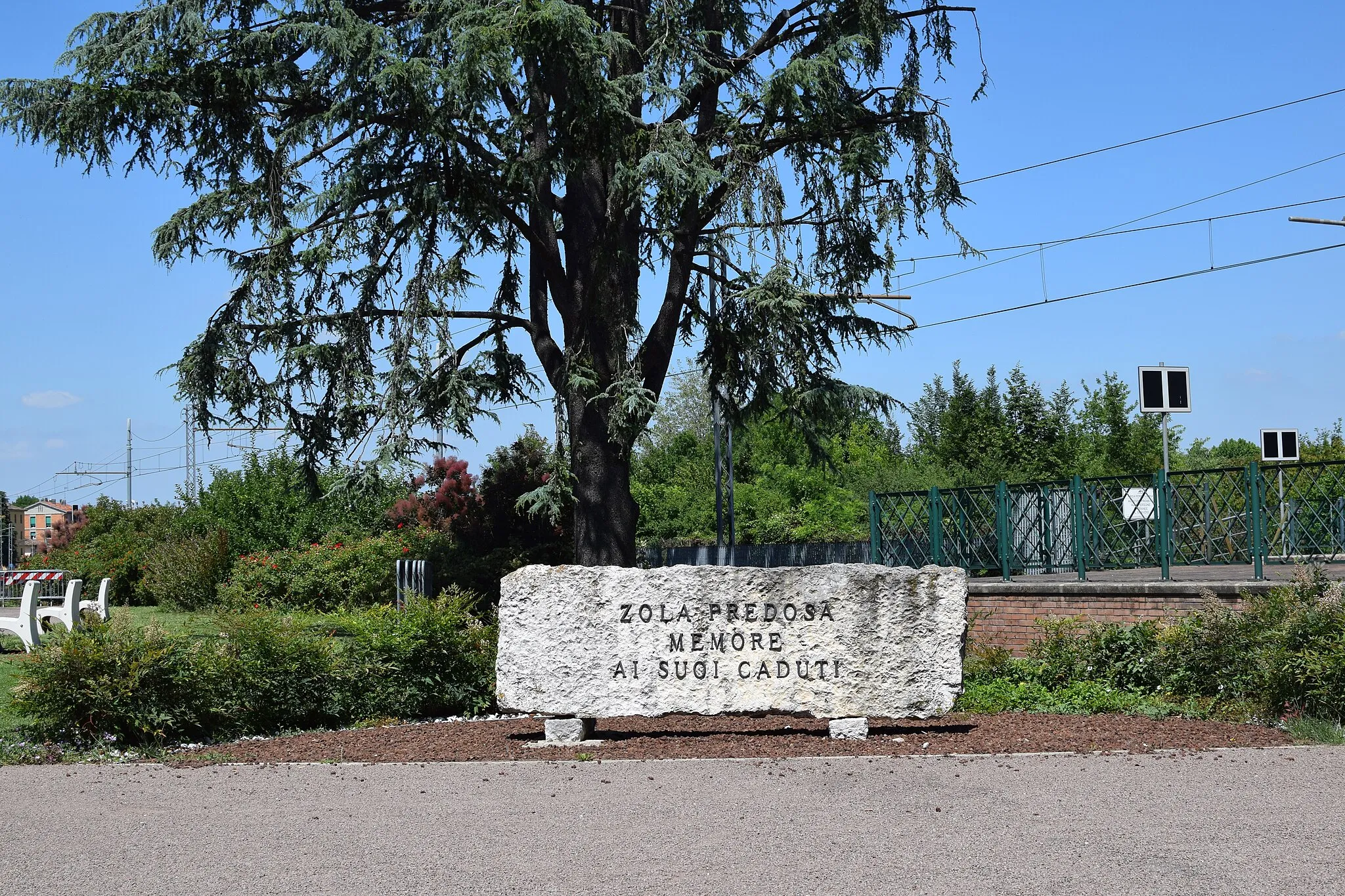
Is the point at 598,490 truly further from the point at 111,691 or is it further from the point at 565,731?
the point at 111,691

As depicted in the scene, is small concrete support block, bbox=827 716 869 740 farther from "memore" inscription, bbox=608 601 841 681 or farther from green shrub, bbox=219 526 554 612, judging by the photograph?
green shrub, bbox=219 526 554 612

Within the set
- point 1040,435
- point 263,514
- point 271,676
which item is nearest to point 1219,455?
point 1040,435

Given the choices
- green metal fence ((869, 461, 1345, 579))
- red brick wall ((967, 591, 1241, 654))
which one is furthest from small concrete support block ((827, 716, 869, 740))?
green metal fence ((869, 461, 1345, 579))

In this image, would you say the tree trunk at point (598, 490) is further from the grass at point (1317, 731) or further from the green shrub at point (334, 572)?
the grass at point (1317, 731)

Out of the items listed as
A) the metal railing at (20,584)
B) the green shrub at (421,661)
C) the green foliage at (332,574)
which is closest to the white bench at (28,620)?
the metal railing at (20,584)

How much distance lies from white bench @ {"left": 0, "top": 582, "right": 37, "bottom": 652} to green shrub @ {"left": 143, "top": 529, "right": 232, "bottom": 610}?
9904mm

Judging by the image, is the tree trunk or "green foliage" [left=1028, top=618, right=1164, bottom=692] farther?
the tree trunk

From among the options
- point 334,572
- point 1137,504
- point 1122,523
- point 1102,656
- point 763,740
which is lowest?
point 763,740

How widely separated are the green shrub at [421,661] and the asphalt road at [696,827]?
2.71 meters

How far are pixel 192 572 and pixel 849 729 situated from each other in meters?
21.5

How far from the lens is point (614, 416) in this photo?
52.1 feet

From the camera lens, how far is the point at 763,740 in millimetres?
9961

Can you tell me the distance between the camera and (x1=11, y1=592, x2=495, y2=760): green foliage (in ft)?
33.1

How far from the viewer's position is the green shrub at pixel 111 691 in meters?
10.0
